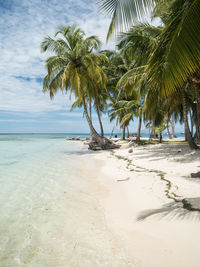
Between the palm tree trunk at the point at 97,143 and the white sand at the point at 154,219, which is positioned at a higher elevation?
the palm tree trunk at the point at 97,143

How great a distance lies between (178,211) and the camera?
2.61m

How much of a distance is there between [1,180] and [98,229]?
4.21 m

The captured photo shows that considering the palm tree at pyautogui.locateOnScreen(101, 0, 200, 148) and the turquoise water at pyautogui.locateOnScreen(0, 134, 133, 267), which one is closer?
the turquoise water at pyautogui.locateOnScreen(0, 134, 133, 267)

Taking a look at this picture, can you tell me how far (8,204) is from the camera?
11.0 feet

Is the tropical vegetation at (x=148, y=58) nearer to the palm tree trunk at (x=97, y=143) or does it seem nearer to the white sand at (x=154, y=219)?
the palm tree trunk at (x=97, y=143)

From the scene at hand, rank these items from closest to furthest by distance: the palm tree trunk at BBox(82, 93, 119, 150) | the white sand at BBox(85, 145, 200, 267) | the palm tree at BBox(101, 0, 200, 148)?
the white sand at BBox(85, 145, 200, 267) < the palm tree at BBox(101, 0, 200, 148) < the palm tree trunk at BBox(82, 93, 119, 150)

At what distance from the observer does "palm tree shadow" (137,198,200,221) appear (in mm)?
2449

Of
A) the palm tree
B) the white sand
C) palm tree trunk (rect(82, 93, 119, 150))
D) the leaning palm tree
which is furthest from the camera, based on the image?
palm tree trunk (rect(82, 93, 119, 150))

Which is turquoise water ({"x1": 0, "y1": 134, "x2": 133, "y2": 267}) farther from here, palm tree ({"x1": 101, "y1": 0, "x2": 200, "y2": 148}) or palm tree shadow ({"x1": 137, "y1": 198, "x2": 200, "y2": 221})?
palm tree ({"x1": 101, "y1": 0, "x2": 200, "y2": 148})

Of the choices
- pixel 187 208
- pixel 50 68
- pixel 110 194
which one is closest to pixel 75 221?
pixel 110 194

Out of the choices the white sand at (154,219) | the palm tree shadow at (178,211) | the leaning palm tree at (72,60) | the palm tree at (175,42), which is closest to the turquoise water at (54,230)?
the white sand at (154,219)

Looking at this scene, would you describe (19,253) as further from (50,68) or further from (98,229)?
(50,68)

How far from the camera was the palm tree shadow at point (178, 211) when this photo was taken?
2.45 meters

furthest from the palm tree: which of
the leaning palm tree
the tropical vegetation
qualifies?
the leaning palm tree
